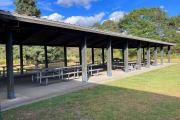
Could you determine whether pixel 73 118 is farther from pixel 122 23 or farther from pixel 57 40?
pixel 122 23

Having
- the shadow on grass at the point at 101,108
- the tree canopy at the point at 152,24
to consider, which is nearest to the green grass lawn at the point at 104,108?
the shadow on grass at the point at 101,108

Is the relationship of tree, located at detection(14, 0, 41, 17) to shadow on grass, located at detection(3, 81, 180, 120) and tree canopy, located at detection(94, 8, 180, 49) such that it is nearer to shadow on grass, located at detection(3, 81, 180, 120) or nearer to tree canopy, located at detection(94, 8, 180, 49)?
tree canopy, located at detection(94, 8, 180, 49)

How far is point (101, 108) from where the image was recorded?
5.68 m

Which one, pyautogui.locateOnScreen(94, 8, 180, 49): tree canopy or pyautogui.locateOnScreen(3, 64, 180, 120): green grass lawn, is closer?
pyautogui.locateOnScreen(3, 64, 180, 120): green grass lawn

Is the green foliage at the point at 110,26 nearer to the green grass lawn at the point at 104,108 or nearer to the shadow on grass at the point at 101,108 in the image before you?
the green grass lawn at the point at 104,108

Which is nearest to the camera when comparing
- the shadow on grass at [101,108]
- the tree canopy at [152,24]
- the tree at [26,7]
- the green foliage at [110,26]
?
the shadow on grass at [101,108]

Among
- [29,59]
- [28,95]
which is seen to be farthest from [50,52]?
[28,95]

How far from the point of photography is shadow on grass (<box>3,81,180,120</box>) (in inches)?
197

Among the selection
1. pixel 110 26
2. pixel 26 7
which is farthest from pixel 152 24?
pixel 26 7

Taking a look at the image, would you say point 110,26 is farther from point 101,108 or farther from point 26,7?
point 101,108

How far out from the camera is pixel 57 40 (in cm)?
1460

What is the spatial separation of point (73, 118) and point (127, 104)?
72.3 inches

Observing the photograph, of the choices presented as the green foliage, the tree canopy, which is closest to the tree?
the tree canopy

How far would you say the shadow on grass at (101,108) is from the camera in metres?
5.00
